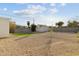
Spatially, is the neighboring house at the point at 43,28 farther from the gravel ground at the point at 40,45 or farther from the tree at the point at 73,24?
the tree at the point at 73,24

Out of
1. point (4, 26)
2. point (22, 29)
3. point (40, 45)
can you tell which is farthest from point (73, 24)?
point (4, 26)

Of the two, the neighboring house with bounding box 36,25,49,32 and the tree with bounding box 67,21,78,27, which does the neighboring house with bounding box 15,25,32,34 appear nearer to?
the neighboring house with bounding box 36,25,49,32

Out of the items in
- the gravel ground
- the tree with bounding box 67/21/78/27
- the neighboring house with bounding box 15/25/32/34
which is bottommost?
the gravel ground

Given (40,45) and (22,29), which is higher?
(22,29)

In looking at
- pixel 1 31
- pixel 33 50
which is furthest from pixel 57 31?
pixel 1 31

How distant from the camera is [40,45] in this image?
208 inches

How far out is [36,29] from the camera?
5312 mm

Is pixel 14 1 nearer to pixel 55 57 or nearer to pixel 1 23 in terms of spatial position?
pixel 1 23

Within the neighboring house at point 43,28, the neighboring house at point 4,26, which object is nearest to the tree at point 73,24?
the neighboring house at point 43,28

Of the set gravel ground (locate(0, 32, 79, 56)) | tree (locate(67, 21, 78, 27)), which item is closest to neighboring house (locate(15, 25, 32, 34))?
gravel ground (locate(0, 32, 79, 56))

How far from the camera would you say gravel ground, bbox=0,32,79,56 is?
5.27m

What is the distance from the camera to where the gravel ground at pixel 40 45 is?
527 cm

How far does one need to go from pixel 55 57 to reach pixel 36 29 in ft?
1.63

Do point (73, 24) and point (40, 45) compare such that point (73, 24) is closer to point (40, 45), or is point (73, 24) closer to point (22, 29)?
point (40, 45)
